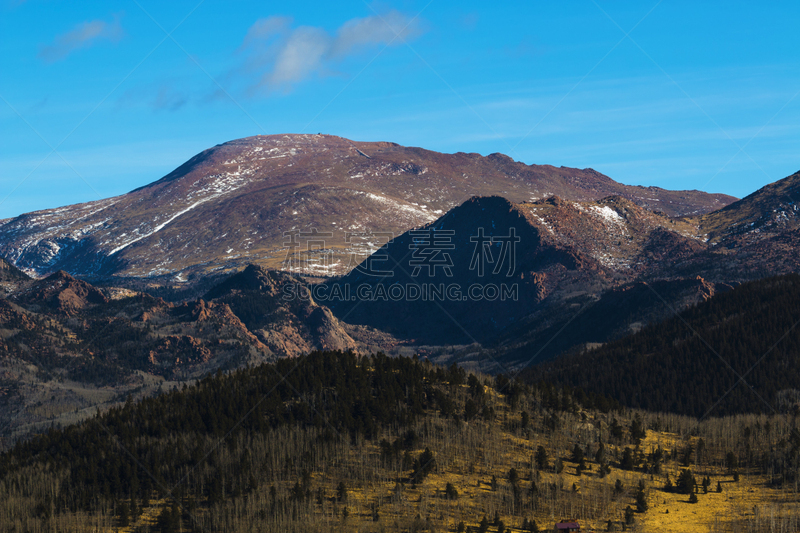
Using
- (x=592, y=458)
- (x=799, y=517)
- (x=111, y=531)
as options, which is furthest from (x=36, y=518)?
(x=799, y=517)

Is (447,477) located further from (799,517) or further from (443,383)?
(799,517)

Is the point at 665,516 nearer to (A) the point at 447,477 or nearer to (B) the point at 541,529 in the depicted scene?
(B) the point at 541,529

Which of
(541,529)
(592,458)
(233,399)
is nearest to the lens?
(541,529)

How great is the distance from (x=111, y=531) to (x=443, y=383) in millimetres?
58977

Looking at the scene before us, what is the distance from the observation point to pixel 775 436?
15650 centimetres

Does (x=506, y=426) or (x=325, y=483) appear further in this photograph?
(x=506, y=426)

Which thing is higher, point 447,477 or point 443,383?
point 443,383

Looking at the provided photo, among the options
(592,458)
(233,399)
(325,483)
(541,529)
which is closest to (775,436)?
(592,458)

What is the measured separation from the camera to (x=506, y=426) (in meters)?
139

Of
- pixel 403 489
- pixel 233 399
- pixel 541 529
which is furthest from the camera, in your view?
pixel 233 399

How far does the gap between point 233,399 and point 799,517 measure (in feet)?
285

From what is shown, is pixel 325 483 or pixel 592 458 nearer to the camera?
pixel 325 483

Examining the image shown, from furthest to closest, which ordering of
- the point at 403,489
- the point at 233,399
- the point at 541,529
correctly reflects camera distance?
1. the point at 233,399
2. the point at 403,489
3. the point at 541,529

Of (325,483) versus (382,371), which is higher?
(382,371)
